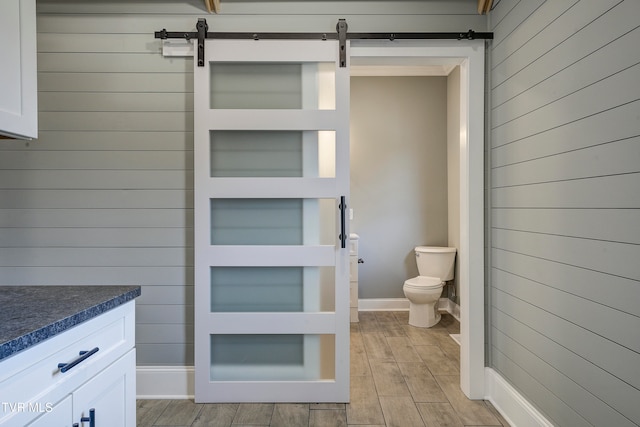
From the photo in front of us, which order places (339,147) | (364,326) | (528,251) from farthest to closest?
(364,326) < (339,147) < (528,251)

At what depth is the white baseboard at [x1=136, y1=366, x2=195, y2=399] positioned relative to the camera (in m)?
2.51

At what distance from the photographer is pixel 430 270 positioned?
170 inches

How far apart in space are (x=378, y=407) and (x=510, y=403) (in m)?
0.74

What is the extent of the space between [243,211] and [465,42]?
1.75 metres

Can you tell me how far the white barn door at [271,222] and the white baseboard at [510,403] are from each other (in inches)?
34.9

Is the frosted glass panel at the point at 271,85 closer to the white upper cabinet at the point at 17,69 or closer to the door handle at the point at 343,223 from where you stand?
the door handle at the point at 343,223

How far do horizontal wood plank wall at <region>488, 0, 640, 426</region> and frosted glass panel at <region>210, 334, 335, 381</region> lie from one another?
1106 mm

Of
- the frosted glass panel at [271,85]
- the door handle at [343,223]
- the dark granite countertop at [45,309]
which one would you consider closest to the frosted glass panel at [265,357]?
the door handle at [343,223]

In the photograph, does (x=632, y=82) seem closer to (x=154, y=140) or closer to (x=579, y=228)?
(x=579, y=228)

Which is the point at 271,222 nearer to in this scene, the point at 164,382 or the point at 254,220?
the point at 254,220

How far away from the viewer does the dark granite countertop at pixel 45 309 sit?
901 mm

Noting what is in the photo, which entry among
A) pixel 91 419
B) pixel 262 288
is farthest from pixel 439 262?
pixel 91 419

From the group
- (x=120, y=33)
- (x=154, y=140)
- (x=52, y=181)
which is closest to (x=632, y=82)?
(x=154, y=140)

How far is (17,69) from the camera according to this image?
1.36m
